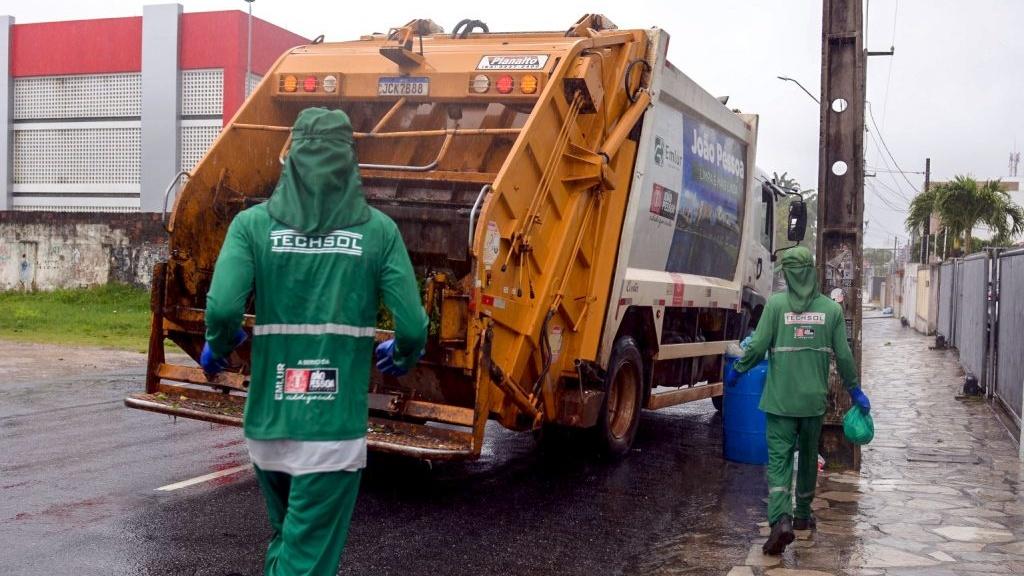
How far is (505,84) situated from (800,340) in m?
2.57

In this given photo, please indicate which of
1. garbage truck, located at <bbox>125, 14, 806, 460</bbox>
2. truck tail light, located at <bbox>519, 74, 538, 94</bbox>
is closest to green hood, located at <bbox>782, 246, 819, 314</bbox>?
garbage truck, located at <bbox>125, 14, 806, 460</bbox>

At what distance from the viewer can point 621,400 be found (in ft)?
27.9

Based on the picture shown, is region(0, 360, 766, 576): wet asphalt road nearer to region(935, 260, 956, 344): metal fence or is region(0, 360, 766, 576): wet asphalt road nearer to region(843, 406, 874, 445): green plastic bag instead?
region(843, 406, 874, 445): green plastic bag

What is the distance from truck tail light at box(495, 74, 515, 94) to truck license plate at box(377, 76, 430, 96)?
0.61m

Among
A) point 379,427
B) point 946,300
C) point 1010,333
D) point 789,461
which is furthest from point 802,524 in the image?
point 946,300

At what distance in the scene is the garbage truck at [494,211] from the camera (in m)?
6.22

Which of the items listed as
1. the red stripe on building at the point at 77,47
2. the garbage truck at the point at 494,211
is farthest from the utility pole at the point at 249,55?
the garbage truck at the point at 494,211

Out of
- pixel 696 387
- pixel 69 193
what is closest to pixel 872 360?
pixel 696 387

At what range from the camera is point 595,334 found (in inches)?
295

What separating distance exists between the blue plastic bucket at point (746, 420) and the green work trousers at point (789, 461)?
200 cm

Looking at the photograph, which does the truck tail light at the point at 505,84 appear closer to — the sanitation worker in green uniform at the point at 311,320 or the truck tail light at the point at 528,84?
the truck tail light at the point at 528,84

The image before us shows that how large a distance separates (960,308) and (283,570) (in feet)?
56.0

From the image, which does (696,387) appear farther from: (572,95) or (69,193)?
(69,193)

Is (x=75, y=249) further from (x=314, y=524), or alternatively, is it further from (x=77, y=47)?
(x=314, y=524)
